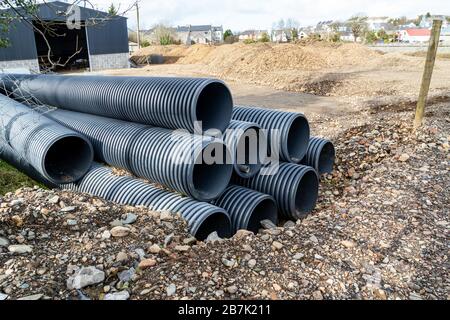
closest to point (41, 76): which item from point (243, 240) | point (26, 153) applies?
point (26, 153)

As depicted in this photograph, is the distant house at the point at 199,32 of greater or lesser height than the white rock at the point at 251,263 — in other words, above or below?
above

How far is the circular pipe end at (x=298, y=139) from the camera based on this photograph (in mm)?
5499

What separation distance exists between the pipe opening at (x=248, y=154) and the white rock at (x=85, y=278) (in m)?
2.20

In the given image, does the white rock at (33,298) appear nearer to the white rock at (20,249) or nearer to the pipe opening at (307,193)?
the white rock at (20,249)

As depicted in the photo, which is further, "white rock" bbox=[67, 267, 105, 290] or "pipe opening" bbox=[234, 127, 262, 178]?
"pipe opening" bbox=[234, 127, 262, 178]

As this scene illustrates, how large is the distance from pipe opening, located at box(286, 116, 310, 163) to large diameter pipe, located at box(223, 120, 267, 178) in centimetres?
82

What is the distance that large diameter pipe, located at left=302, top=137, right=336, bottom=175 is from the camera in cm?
575

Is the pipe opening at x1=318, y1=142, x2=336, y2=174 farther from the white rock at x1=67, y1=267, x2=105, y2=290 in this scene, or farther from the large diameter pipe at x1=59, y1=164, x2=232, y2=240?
the white rock at x1=67, y1=267, x2=105, y2=290

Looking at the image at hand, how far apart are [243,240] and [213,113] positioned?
1930 millimetres

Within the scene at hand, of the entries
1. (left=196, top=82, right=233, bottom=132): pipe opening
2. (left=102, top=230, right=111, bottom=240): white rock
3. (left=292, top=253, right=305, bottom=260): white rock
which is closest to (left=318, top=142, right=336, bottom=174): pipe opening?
(left=196, top=82, right=233, bottom=132): pipe opening

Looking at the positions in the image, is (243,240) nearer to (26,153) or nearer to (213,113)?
(213,113)

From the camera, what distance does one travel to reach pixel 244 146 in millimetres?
4691

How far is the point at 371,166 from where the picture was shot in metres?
6.00

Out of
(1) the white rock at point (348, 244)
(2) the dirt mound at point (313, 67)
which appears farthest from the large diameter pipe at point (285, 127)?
(2) the dirt mound at point (313, 67)
